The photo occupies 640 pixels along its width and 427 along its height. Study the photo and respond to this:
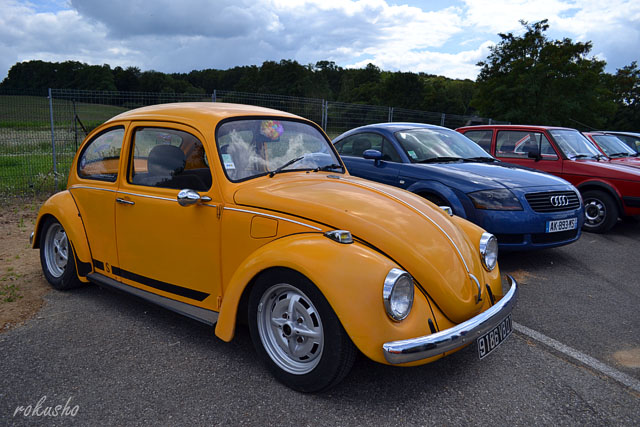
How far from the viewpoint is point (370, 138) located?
666 centimetres

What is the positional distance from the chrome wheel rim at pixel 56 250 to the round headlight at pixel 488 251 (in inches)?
148

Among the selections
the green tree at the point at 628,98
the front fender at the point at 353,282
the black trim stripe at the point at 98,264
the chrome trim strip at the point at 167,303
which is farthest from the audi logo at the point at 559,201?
the green tree at the point at 628,98

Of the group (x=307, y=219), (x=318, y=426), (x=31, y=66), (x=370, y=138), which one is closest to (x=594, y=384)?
(x=318, y=426)

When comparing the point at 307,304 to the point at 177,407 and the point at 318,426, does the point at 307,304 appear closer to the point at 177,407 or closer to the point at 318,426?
the point at 318,426

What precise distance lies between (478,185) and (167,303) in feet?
12.1

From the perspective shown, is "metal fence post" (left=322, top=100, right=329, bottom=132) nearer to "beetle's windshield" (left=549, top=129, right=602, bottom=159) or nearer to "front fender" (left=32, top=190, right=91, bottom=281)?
"beetle's windshield" (left=549, top=129, right=602, bottom=159)

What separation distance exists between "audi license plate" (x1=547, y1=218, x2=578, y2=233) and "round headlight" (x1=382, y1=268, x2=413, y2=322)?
137 inches

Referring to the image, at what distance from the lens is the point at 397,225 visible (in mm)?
2783

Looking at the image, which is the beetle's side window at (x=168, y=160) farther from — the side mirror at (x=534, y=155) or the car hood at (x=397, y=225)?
the side mirror at (x=534, y=155)

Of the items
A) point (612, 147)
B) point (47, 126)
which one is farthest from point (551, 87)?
point (47, 126)

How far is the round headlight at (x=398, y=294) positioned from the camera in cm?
235

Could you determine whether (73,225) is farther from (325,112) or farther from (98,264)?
(325,112)

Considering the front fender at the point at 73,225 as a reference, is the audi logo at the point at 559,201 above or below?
above

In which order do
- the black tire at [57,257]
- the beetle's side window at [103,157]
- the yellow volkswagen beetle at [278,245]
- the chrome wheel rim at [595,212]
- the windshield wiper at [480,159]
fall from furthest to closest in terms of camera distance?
the chrome wheel rim at [595,212], the windshield wiper at [480,159], the black tire at [57,257], the beetle's side window at [103,157], the yellow volkswagen beetle at [278,245]
